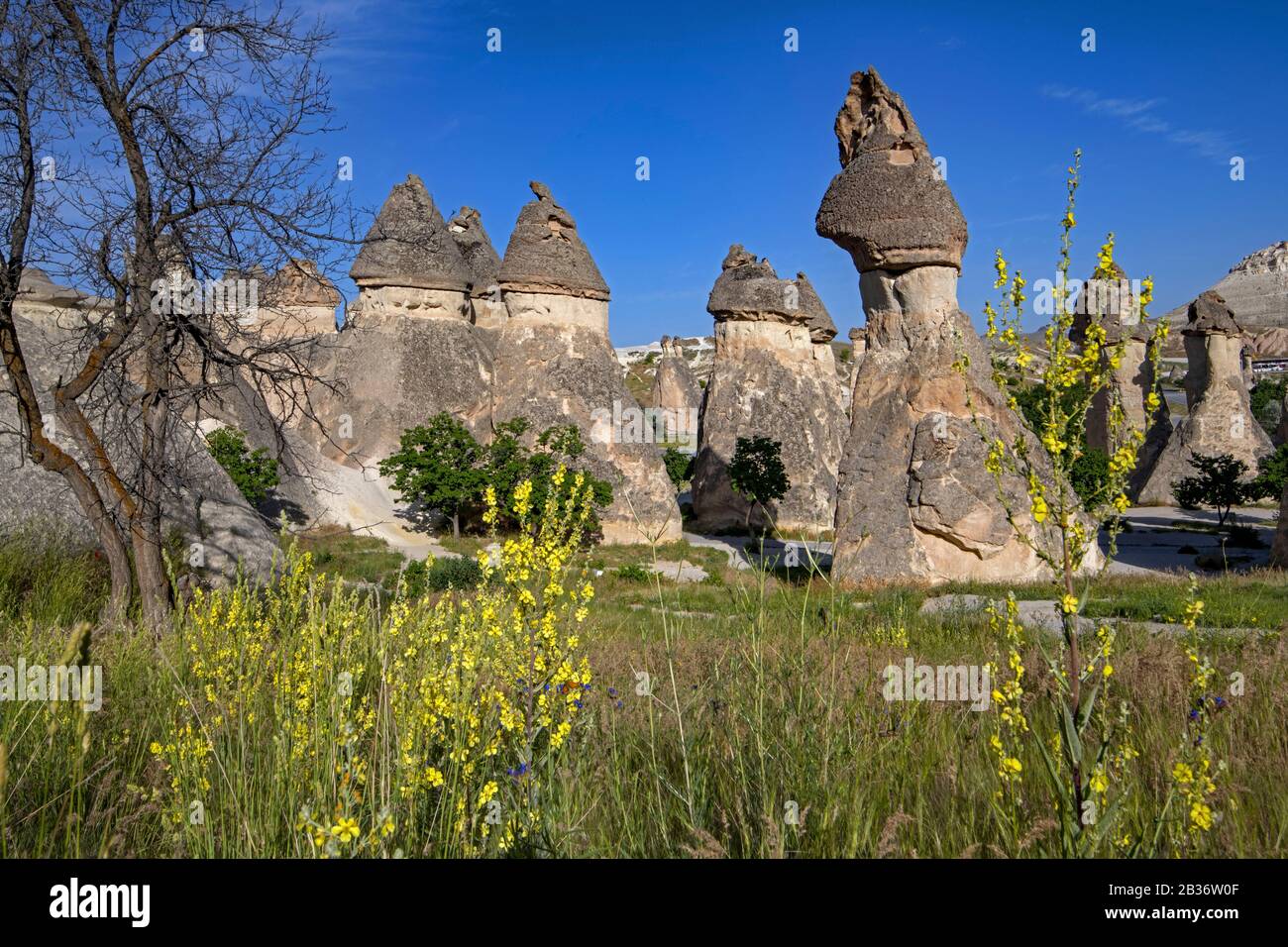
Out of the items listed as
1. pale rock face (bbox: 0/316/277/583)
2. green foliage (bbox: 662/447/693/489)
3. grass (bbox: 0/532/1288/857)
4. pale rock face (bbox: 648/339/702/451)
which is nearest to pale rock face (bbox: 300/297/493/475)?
green foliage (bbox: 662/447/693/489)

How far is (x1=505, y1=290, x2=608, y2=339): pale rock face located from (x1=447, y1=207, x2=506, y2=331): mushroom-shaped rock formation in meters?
2.29

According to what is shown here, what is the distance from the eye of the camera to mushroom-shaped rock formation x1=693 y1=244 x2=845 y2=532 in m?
17.9

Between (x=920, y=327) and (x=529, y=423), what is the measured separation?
703cm

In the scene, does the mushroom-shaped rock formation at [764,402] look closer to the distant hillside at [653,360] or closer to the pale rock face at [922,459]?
the pale rock face at [922,459]

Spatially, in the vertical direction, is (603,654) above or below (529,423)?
below

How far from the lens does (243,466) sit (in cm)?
1272

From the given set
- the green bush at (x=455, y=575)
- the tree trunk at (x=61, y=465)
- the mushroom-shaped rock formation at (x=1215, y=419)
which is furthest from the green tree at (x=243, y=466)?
the mushroom-shaped rock formation at (x=1215, y=419)

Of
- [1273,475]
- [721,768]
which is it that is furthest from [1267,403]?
[721,768]

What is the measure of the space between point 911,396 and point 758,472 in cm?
653

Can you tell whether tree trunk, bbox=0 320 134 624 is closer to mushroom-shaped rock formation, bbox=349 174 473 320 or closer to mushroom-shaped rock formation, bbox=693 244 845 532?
mushroom-shaped rock formation, bbox=349 174 473 320
